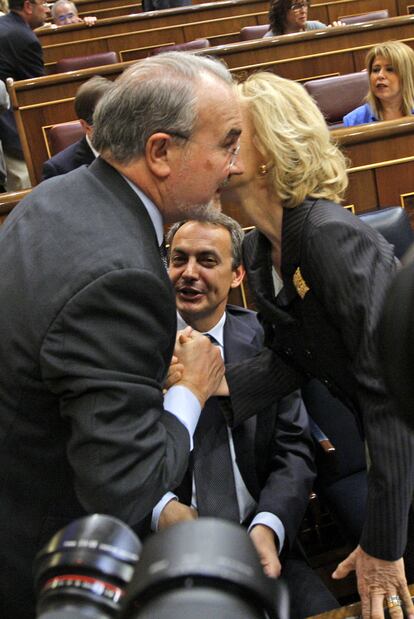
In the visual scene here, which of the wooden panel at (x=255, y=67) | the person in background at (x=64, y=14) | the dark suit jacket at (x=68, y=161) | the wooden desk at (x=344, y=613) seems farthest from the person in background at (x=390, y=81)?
the person in background at (x=64, y=14)

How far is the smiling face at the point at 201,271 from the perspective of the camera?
58.2 inches

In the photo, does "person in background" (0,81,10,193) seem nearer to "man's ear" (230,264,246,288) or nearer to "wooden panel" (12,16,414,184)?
"wooden panel" (12,16,414,184)

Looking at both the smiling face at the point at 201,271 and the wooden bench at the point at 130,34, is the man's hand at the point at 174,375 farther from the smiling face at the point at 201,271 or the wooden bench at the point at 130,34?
the wooden bench at the point at 130,34

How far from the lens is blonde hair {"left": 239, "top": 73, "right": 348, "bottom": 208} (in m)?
1.10

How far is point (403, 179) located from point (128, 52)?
2.87 metres

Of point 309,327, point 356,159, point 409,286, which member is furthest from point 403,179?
point 409,286

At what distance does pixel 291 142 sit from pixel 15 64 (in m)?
3.13

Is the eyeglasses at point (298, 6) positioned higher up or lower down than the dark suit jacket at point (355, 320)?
higher up

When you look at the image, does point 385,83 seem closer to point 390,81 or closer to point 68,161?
point 390,81

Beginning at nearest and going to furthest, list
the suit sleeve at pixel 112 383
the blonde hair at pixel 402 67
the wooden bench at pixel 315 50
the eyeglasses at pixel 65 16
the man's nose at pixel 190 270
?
1. the suit sleeve at pixel 112 383
2. the man's nose at pixel 190 270
3. the blonde hair at pixel 402 67
4. the wooden bench at pixel 315 50
5. the eyeglasses at pixel 65 16

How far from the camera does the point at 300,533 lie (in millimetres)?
1688

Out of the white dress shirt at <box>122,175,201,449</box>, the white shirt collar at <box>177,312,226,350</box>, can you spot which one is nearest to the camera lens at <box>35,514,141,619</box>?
the white dress shirt at <box>122,175,201,449</box>

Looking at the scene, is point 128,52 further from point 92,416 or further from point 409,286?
point 409,286

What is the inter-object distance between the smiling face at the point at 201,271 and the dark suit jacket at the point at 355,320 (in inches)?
14.2
